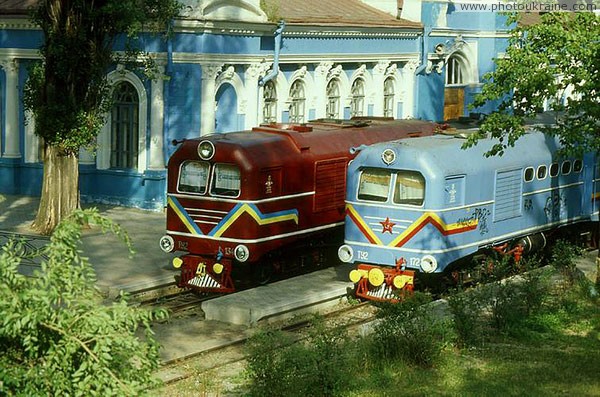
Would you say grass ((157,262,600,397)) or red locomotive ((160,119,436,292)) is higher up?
red locomotive ((160,119,436,292))

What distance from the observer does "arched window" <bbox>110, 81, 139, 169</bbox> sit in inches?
1062

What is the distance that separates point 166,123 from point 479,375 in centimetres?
1424

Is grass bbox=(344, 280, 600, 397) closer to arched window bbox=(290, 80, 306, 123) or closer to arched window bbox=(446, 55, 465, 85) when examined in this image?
arched window bbox=(290, 80, 306, 123)

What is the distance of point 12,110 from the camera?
28.2 meters

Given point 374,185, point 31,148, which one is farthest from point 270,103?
point 374,185

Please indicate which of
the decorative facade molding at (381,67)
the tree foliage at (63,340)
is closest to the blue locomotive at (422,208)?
the tree foliage at (63,340)

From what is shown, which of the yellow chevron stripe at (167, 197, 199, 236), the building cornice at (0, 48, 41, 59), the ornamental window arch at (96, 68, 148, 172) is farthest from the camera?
the building cornice at (0, 48, 41, 59)

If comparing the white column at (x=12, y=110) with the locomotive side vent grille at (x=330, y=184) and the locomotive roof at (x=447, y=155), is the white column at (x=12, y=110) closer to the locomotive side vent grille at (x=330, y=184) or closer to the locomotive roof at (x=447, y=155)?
the locomotive side vent grille at (x=330, y=184)

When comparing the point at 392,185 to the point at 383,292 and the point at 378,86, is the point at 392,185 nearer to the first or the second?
the point at 383,292

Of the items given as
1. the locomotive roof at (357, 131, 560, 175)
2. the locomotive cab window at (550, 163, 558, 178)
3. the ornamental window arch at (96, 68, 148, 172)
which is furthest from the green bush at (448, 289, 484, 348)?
the ornamental window arch at (96, 68, 148, 172)

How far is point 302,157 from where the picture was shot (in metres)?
19.3

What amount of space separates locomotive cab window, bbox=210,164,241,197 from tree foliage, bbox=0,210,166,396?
383 inches

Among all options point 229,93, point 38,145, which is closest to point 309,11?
point 229,93

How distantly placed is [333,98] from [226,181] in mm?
13321
